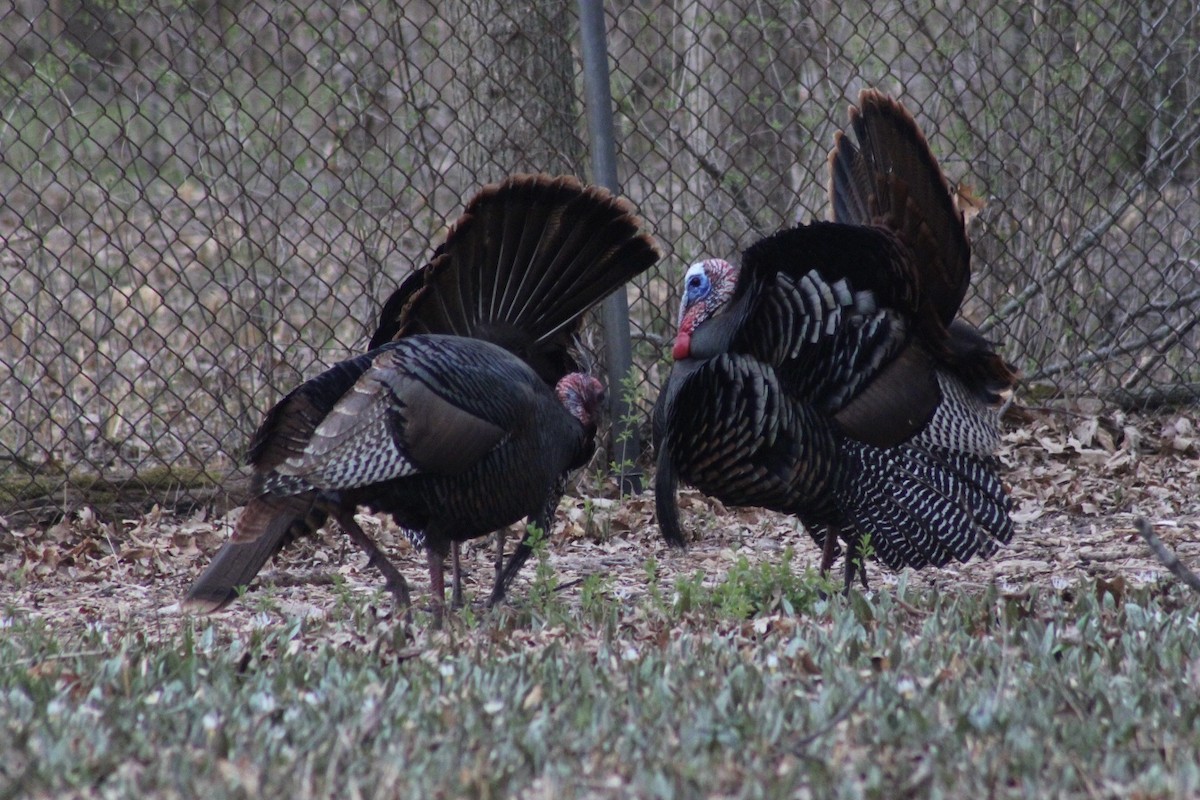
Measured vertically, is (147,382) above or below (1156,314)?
below

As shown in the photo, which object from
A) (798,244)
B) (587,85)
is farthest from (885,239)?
(587,85)

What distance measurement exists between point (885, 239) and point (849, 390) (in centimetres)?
50

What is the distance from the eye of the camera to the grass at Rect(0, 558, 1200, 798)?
2625mm

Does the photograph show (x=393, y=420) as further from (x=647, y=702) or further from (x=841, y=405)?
(x=647, y=702)

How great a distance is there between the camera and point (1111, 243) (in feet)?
26.9

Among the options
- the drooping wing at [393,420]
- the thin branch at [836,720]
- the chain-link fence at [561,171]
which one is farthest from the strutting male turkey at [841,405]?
the chain-link fence at [561,171]

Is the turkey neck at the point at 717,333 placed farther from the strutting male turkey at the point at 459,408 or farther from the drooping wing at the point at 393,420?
the drooping wing at the point at 393,420

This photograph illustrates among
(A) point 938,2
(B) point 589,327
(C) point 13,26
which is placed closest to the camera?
(B) point 589,327

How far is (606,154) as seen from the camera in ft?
20.2

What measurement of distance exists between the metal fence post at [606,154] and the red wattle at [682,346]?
1184 millimetres

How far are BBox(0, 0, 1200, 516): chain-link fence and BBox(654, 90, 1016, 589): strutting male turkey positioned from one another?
171 centimetres

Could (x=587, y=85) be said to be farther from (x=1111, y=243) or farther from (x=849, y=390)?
(x=1111, y=243)

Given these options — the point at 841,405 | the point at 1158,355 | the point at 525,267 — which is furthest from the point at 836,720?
the point at 1158,355

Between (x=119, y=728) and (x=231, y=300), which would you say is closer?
(x=119, y=728)
